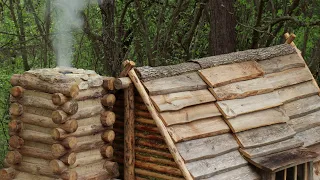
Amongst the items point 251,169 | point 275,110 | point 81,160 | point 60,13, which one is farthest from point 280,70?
point 60,13

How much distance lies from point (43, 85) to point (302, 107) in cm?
457

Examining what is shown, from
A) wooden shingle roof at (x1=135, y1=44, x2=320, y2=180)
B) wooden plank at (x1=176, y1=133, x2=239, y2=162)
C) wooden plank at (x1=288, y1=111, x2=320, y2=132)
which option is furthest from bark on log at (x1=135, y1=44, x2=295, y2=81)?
wooden plank at (x1=288, y1=111, x2=320, y2=132)

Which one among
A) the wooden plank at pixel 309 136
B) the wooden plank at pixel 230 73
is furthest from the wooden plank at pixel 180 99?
the wooden plank at pixel 309 136

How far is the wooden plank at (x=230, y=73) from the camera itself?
891 centimetres

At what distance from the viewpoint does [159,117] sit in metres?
7.93

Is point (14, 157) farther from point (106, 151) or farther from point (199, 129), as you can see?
point (199, 129)

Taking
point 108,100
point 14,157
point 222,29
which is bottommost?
point 14,157

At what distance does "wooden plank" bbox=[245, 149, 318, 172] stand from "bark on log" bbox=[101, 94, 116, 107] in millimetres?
2078

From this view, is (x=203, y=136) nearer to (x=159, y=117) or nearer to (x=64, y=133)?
(x=159, y=117)

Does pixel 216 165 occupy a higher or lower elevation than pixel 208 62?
lower

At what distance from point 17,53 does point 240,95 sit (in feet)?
32.2

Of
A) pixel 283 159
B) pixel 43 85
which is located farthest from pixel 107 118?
pixel 283 159

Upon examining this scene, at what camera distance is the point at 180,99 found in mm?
8320

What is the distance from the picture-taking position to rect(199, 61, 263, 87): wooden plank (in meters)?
8.91
